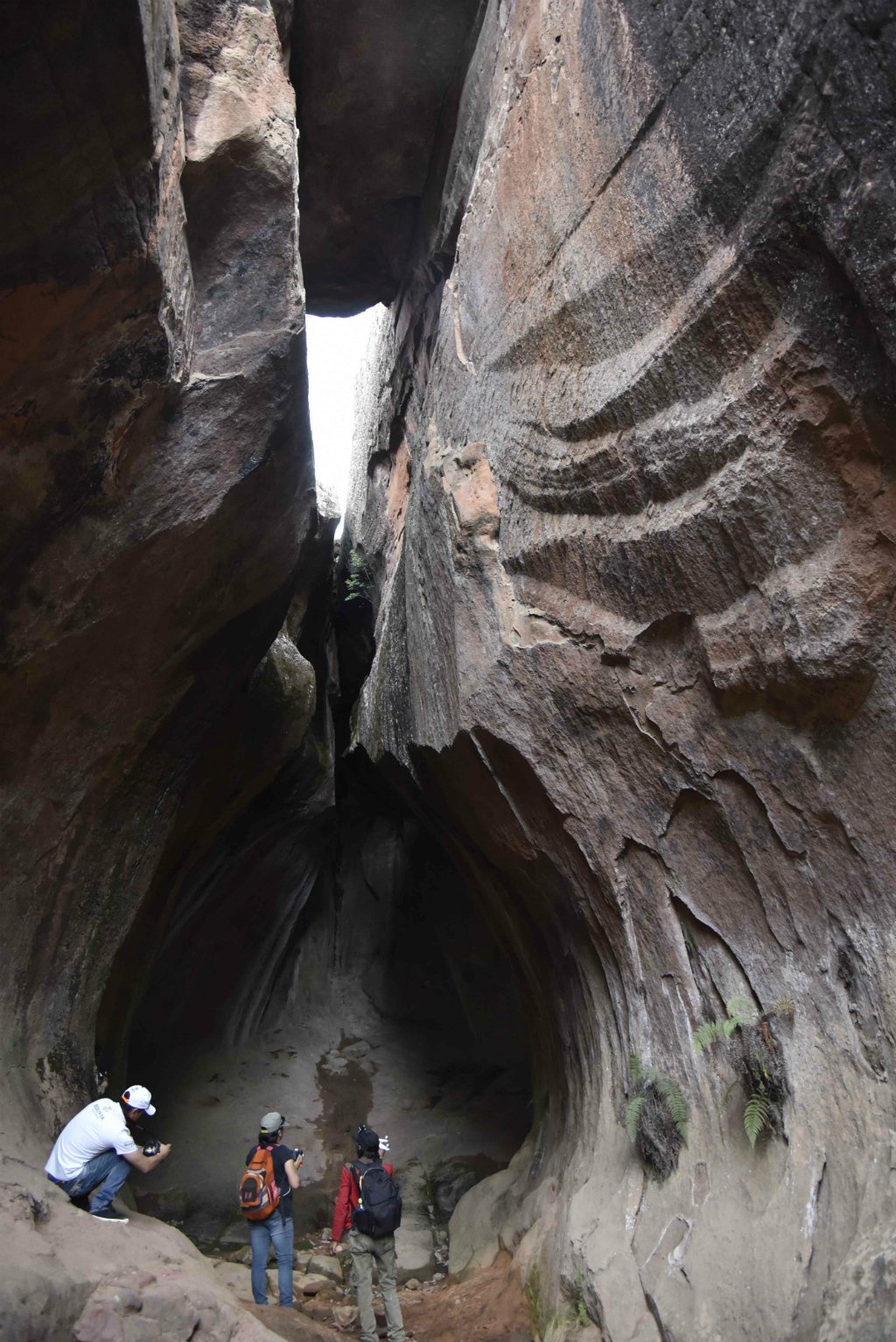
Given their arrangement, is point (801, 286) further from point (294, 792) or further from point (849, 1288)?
point (294, 792)

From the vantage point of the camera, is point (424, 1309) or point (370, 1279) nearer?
point (370, 1279)

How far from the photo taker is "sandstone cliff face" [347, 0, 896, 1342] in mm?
3104

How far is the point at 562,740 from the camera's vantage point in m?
4.86

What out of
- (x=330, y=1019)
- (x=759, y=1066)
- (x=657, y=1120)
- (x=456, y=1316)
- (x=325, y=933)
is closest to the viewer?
(x=759, y=1066)

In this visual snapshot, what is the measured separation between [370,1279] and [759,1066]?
3104mm

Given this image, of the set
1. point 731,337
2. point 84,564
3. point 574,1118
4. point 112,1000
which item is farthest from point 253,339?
point 574,1118

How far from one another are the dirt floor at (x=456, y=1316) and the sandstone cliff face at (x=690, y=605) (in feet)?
0.80

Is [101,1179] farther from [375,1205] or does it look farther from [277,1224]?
[375,1205]

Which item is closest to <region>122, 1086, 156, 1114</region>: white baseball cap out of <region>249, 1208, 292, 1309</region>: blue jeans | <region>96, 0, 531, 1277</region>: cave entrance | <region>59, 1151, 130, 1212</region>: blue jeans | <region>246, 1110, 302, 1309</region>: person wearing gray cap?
<region>59, 1151, 130, 1212</region>: blue jeans

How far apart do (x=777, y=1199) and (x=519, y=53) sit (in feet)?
23.7

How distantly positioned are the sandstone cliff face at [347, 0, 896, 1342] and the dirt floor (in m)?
0.24

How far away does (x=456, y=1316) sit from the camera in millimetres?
5324

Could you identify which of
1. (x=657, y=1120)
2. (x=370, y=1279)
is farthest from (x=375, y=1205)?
(x=657, y=1120)

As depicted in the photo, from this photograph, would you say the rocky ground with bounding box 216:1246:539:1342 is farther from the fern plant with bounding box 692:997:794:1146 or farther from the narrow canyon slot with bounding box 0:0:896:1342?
the fern plant with bounding box 692:997:794:1146
